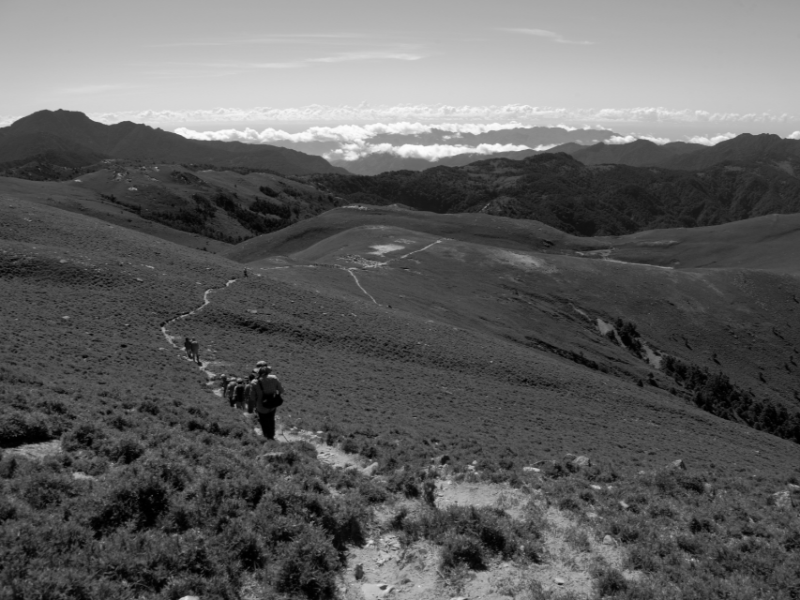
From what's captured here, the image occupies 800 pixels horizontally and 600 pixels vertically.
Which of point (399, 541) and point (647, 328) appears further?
point (647, 328)

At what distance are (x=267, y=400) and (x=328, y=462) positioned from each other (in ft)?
9.43

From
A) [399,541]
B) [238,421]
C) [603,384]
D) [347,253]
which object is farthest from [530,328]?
[399,541]

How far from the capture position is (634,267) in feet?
413

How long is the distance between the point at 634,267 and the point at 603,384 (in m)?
85.2

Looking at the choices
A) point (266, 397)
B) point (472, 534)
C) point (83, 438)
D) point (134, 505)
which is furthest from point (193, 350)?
point (472, 534)

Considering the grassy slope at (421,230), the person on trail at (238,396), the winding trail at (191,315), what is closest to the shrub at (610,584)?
the person on trail at (238,396)

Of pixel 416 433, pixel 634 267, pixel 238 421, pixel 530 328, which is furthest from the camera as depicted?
pixel 634 267

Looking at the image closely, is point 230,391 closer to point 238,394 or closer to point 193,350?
point 238,394

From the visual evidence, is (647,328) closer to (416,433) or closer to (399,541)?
(416,433)

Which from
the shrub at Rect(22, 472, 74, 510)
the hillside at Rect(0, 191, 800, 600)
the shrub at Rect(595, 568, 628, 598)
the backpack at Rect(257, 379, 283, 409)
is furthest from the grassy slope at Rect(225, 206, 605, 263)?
the shrub at Rect(595, 568, 628, 598)

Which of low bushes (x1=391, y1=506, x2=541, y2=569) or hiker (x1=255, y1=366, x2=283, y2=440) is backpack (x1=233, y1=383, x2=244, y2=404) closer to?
hiker (x1=255, y1=366, x2=283, y2=440)

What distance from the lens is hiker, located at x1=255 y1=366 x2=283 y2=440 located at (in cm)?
1750

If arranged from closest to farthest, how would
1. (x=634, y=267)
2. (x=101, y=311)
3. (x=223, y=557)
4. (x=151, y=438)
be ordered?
(x=223, y=557), (x=151, y=438), (x=101, y=311), (x=634, y=267)

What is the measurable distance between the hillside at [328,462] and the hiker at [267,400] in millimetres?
727
